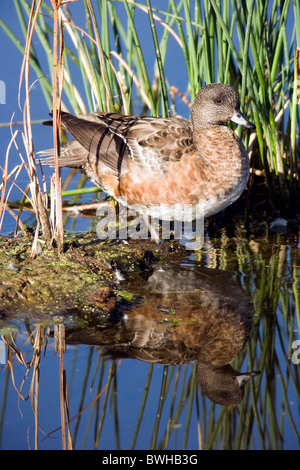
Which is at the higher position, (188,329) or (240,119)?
(240,119)

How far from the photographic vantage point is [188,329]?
3697 mm

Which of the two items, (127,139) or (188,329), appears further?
(127,139)

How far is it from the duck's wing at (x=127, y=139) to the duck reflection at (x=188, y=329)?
1.13 metres

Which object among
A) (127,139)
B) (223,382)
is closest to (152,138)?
(127,139)

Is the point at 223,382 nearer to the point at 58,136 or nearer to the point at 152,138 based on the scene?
the point at 58,136

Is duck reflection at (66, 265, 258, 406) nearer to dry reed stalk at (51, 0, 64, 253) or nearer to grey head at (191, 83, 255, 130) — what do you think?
dry reed stalk at (51, 0, 64, 253)

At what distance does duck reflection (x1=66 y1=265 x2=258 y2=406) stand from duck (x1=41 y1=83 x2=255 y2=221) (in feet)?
2.54

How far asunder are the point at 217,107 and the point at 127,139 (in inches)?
32.4

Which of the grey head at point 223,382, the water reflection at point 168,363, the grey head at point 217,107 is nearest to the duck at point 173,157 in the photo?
the grey head at point 217,107

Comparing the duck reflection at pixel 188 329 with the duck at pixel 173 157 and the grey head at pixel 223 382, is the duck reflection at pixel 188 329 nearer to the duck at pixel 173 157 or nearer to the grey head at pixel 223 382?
the grey head at pixel 223 382

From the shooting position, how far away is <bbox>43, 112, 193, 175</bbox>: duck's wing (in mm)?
4938

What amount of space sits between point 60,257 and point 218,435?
1.98 metres

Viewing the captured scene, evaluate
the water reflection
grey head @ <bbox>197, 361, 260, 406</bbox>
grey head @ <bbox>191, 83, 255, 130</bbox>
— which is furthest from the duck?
grey head @ <bbox>197, 361, 260, 406</bbox>

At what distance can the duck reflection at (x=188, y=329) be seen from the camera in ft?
10.9
